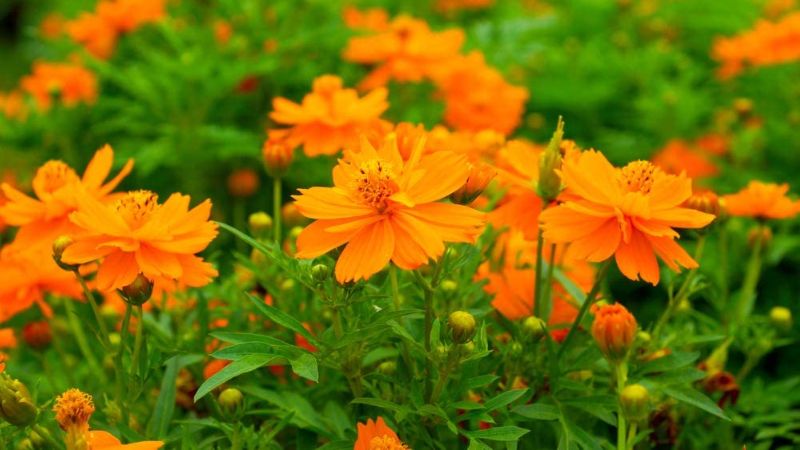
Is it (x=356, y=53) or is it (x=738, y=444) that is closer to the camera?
(x=738, y=444)

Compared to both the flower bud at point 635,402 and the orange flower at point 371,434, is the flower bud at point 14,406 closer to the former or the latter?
the orange flower at point 371,434

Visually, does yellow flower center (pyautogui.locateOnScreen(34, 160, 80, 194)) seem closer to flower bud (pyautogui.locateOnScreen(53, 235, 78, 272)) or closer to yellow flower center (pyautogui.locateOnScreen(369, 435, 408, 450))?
flower bud (pyautogui.locateOnScreen(53, 235, 78, 272))

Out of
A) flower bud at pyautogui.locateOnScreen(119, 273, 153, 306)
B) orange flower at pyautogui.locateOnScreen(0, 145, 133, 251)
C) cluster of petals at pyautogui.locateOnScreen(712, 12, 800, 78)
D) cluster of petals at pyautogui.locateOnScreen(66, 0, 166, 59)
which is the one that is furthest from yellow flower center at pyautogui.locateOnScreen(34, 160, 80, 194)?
cluster of petals at pyautogui.locateOnScreen(712, 12, 800, 78)

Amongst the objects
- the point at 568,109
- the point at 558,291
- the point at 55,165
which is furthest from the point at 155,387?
the point at 568,109

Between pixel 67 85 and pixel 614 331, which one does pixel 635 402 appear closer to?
pixel 614 331

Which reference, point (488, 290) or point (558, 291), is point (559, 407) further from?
point (558, 291)
